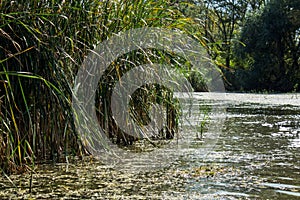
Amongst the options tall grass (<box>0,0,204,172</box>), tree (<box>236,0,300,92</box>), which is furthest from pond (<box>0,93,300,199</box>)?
tree (<box>236,0,300,92</box>)

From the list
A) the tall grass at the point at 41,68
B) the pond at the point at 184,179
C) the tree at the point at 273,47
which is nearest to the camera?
the pond at the point at 184,179

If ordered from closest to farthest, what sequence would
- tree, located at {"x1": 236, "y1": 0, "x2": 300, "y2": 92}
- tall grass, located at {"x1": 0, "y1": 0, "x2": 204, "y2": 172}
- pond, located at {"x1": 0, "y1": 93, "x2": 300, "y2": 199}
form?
pond, located at {"x1": 0, "y1": 93, "x2": 300, "y2": 199}
tall grass, located at {"x1": 0, "y1": 0, "x2": 204, "y2": 172}
tree, located at {"x1": 236, "y1": 0, "x2": 300, "y2": 92}

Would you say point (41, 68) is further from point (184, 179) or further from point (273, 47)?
point (273, 47)

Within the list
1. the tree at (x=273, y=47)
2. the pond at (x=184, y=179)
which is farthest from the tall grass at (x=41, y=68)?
the tree at (x=273, y=47)

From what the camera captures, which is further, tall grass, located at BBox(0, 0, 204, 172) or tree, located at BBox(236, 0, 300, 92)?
tree, located at BBox(236, 0, 300, 92)

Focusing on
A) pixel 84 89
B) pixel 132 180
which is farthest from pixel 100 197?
pixel 84 89

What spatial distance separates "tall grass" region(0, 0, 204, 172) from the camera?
130 inches

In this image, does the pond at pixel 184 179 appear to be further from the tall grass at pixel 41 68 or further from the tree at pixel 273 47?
the tree at pixel 273 47

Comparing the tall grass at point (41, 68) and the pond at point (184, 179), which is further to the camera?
the tall grass at point (41, 68)

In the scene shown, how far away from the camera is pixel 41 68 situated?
11.3 feet

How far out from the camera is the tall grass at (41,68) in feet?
10.9

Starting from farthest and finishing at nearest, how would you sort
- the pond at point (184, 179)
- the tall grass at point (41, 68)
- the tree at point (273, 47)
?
the tree at point (273, 47)
the tall grass at point (41, 68)
the pond at point (184, 179)

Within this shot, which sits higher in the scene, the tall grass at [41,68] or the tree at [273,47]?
the tree at [273,47]

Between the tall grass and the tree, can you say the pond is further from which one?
the tree
